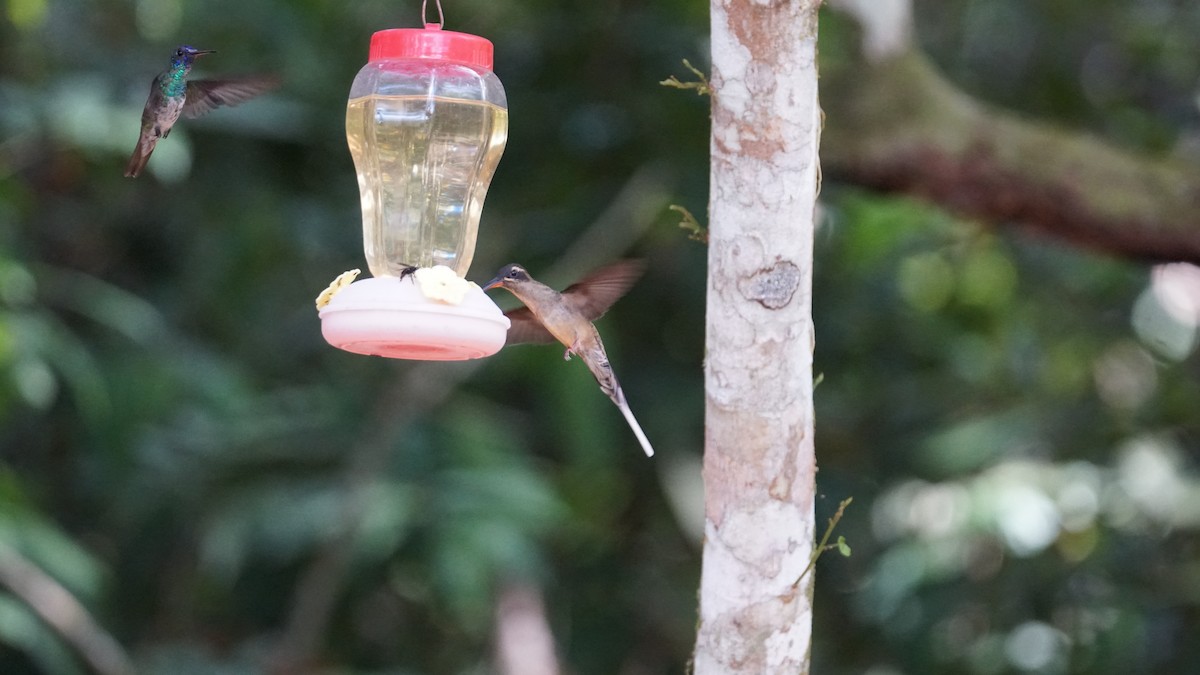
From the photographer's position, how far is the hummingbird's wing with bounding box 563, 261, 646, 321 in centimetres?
370

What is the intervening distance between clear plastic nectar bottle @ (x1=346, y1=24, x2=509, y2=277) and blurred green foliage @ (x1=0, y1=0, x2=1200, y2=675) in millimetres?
2122

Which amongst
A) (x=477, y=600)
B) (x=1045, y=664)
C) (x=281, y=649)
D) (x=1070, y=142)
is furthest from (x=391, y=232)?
(x=1045, y=664)

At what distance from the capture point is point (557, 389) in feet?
22.9

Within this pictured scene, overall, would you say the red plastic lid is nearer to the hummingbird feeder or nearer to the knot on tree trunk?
the hummingbird feeder

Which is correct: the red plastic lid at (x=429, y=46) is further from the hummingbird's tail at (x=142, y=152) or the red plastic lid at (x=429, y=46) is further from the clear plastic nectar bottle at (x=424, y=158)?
the hummingbird's tail at (x=142, y=152)

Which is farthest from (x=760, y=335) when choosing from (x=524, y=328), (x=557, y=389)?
(x=557, y=389)

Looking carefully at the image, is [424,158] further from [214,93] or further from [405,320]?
[405,320]

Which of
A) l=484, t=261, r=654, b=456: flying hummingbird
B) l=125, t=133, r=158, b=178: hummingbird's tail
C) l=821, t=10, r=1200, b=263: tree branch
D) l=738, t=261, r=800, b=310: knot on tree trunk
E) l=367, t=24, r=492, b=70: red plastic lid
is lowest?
l=821, t=10, r=1200, b=263: tree branch

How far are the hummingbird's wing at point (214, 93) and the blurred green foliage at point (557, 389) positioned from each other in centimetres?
172

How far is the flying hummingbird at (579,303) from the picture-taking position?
3.70m

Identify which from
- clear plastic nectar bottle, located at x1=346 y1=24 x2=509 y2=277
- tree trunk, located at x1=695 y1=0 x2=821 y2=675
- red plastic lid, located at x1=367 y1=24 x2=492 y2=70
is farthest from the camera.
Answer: clear plastic nectar bottle, located at x1=346 y1=24 x2=509 y2=277

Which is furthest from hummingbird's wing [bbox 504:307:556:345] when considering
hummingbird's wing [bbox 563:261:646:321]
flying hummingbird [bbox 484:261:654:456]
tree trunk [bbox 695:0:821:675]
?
tree trunk [bbox 695:0:821:675]

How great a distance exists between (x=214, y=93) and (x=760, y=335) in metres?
2.25

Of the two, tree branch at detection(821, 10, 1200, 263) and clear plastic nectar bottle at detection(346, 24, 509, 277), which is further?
tree branch at detection(821, 10, 1200, 263)
